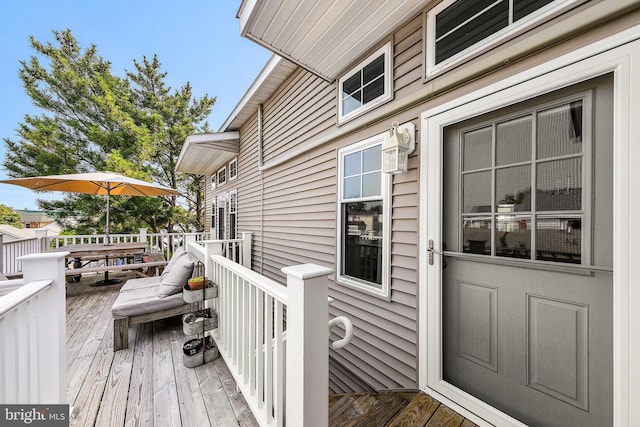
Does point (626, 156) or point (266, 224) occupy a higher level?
point (626, 156)

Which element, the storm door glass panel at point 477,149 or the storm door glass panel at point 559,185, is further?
the storm door glass panel at point 477,149

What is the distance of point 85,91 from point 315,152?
43.1ft

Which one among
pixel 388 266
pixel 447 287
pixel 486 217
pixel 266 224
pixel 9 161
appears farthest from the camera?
pixel 9 161

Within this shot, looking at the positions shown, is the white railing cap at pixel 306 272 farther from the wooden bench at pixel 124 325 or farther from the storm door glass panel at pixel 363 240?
the wooden bench at pixel 124 325

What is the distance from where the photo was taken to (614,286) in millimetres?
1170

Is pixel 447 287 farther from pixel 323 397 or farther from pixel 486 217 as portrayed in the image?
pixel 323 397

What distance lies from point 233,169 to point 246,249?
9.30 ft

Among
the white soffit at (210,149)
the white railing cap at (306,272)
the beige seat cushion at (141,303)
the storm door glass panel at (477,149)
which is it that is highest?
the white soffit at (210,149)

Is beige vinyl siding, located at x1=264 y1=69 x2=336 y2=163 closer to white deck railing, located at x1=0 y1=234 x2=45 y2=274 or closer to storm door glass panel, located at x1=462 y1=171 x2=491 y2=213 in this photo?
storm door glass panel, located at x1=462 y1=171 x2=491 y2=213

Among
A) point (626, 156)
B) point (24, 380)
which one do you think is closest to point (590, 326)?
point (626, 156)

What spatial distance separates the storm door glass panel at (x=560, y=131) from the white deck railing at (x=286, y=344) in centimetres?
151

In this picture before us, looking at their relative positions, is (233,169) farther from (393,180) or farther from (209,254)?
(393,180)

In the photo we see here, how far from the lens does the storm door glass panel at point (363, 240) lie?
2557mm

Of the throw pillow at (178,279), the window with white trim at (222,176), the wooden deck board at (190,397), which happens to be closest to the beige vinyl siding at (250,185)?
the window with white trim at (222,176)
